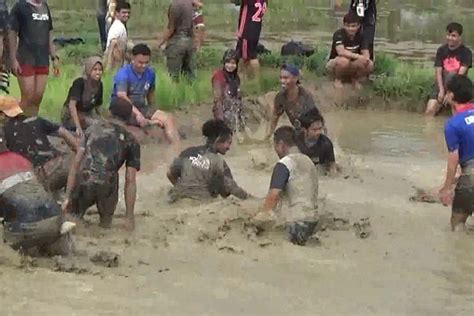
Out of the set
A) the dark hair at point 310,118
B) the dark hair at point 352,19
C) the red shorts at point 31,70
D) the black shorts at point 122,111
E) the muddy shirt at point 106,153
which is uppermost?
the dark hair at point 352,19

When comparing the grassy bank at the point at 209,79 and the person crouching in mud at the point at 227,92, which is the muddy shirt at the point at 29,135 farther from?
the person crouching in mud at the point at 227,92

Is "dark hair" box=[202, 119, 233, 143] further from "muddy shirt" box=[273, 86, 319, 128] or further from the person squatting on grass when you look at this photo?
the person squatting on grass

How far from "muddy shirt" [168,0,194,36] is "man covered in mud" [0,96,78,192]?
5.97 meters

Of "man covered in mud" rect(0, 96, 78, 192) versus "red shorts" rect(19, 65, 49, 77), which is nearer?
"man covered in mud" rect(0, 96, 78, 192)

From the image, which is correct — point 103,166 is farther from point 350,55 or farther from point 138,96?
point 350,55

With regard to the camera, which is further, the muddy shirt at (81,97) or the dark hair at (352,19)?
the dark hair at (352,19)

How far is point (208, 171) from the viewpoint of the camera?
8.88 m

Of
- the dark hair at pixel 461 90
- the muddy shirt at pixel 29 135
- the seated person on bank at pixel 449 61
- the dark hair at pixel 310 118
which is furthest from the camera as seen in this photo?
the seated person on bank at pixel 449 61

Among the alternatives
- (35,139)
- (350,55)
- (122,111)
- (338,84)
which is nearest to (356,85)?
(338,84)

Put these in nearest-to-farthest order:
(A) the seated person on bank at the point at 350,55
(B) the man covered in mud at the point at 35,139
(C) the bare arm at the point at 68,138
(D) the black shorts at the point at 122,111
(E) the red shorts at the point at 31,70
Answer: (B) the man covered in mud at the point at 35,139
(C) the bare arm at the point at 68,138
(E) the red shorts at the point at 31,70
(D) the black shorts at the point at 122,111
(A) the seated person on bank at the point at 350,55

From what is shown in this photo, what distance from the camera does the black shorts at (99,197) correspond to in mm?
8047

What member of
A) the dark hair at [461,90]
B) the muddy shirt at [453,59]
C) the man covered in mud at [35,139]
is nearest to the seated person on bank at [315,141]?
the dark hair at [461,90]

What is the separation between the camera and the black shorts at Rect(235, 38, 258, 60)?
15.0 m

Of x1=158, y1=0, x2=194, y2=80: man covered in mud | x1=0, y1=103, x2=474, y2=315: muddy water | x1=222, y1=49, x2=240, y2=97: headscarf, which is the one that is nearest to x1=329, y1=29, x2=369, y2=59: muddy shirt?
x1=158, y1=0, x2=194, y2=80: man covered in mud
